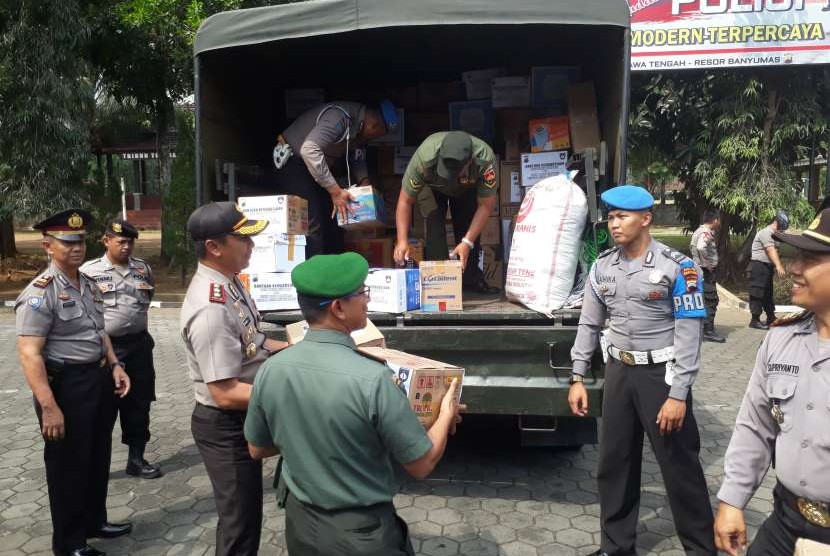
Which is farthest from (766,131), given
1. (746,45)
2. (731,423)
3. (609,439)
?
(609,439)

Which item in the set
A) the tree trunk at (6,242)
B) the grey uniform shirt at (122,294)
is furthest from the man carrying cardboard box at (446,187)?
the tree trunk at (6,242)

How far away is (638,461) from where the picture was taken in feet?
9.95

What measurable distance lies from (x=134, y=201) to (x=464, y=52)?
30961 millimetres

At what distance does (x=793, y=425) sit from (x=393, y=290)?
214 cm

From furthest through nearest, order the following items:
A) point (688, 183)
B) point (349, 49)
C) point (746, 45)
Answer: point (688, 183) < point (746, 45) < point (349, 49)

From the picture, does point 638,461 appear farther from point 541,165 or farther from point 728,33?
point 728,33

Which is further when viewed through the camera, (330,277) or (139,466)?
(139,466)

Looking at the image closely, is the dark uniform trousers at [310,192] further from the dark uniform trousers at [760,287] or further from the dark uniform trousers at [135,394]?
the dark uniform trousers at [760,287]

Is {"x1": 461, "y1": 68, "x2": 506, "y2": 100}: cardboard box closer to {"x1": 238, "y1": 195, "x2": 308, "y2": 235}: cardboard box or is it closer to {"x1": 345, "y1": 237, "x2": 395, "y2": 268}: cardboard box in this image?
{"x1": 345, "y1": 237, "x2": 395, "y2": 268}: cardboard box

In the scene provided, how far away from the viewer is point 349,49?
467cm

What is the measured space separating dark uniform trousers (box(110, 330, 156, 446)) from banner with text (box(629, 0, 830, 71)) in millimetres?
9615

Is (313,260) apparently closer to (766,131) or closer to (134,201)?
(766,131)

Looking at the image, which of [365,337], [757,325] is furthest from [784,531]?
[757,325]

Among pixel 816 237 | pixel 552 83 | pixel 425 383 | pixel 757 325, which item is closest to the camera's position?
pixel 816 237
